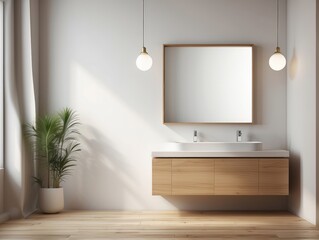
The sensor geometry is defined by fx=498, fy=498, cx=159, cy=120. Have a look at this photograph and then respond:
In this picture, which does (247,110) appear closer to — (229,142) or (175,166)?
(229,142)

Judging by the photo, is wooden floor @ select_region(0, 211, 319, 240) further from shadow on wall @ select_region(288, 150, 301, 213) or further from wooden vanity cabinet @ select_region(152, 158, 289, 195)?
wooden vanity cabinet @ select_region(152, 158, 289, 195)

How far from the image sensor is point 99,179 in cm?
568

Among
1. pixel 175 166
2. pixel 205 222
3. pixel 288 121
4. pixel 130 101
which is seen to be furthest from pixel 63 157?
pixel 288 121

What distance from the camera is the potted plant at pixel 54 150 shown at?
5344 mm

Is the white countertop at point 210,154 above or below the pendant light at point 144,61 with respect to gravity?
below

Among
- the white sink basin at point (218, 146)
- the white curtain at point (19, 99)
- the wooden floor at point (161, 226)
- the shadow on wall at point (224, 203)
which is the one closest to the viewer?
the wooden floor at point (161, 226)

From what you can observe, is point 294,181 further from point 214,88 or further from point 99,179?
point 99,179

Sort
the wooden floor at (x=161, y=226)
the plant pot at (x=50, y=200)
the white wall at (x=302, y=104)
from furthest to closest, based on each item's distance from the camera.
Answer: the plant pot at (x=50, y=200) → the white wall at (x=302, y=104) → the wooden floor at (x=161, y=226)

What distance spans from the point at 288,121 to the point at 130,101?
180cm

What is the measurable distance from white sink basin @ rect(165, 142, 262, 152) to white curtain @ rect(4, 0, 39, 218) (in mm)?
1613

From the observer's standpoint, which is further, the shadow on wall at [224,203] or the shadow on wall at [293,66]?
the shadow on wall at [224,203]

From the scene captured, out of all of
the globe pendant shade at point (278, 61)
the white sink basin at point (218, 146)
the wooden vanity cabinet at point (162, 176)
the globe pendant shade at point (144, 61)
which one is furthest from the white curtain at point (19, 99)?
the globe pendant shade at point (278, 61)

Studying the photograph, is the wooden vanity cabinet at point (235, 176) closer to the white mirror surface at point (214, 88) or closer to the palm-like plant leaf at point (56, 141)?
the white mirror surface at point (214, 88)

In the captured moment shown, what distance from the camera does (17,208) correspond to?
16.8 ft
